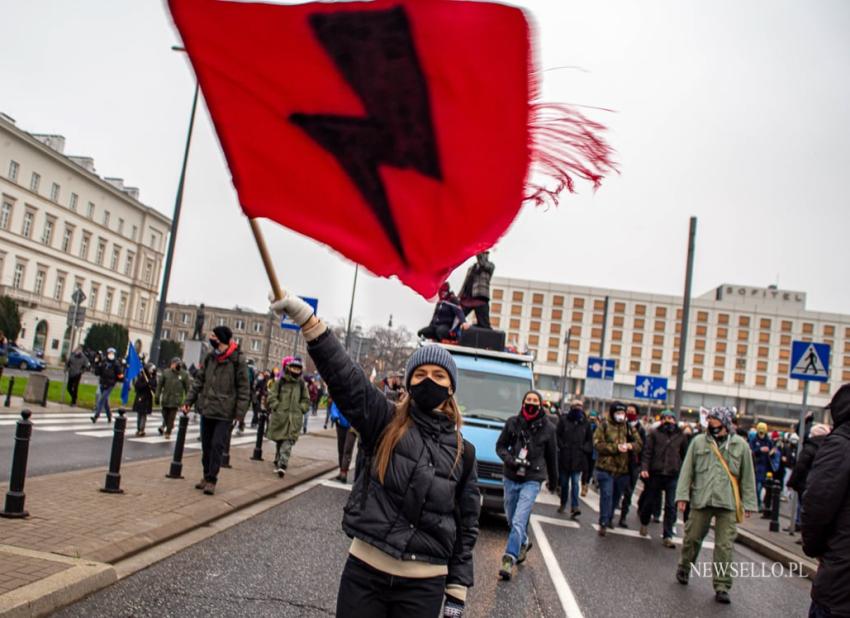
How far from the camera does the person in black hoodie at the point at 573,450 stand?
43.7 feet

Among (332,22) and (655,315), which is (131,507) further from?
(655,315)

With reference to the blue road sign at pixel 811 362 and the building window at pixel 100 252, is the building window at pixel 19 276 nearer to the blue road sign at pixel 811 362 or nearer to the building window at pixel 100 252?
the building window at pixel 100 252

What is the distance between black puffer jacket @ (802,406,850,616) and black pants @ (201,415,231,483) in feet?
23.4

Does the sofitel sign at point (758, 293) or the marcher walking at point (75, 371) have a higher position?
the sofitel sign at point (758, 293)

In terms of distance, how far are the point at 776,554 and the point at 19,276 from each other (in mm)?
69369

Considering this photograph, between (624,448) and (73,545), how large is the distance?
8010mm

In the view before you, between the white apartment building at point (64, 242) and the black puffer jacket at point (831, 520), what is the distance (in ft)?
206

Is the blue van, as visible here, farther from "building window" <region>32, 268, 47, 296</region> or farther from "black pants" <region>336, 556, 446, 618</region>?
"building window" <region>32, 268, 47, 296</region>

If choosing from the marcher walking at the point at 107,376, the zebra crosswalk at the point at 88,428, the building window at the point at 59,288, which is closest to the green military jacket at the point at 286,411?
the zebra crosswalk at the point at 88,428

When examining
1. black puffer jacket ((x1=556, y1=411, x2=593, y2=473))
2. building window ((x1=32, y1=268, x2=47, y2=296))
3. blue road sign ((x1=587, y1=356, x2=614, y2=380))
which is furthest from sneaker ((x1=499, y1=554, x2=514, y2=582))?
building window ((x1=32, y1=268, x2=47, y2=296))

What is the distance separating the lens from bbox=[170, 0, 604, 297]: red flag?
3.53 m

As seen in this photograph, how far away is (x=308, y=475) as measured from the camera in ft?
44.2

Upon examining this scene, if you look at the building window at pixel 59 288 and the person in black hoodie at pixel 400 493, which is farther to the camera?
the building window at pixel 59 288

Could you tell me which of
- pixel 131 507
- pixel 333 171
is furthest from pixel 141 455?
pixel 333 171
